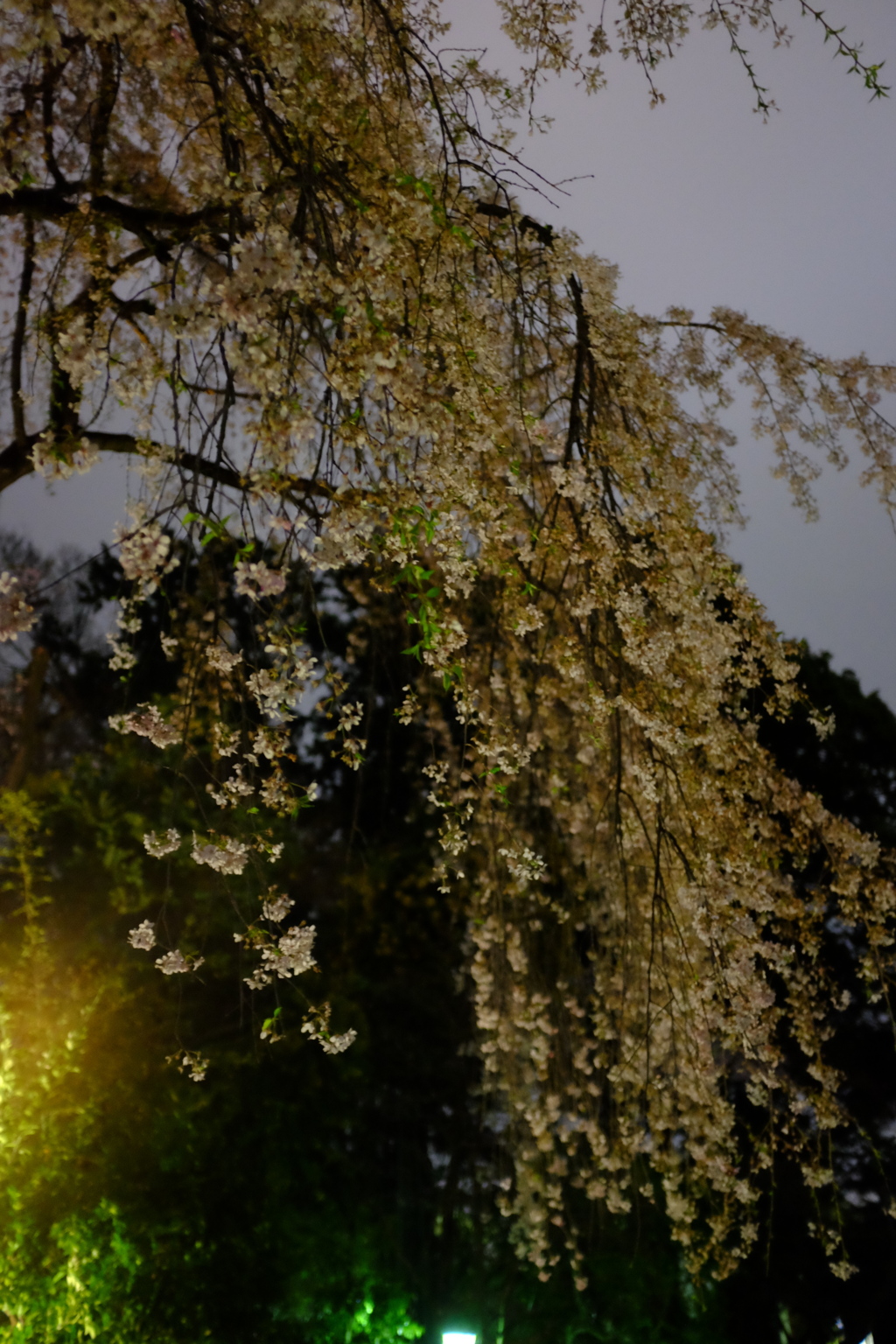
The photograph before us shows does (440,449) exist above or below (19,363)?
below

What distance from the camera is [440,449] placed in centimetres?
222

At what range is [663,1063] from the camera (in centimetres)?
422

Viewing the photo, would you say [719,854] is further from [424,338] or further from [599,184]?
[599,184]

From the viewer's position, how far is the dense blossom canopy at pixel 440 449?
1897 millimetres

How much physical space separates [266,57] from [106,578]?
30.2 feet

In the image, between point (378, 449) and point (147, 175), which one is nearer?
point (378, 449)

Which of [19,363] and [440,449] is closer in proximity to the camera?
[440,449]

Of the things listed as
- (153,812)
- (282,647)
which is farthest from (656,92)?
(153,812)

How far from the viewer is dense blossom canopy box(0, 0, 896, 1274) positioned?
190cm

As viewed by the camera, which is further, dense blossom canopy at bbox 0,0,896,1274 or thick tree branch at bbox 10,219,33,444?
thick tree branch at bbox 10,219,33,444

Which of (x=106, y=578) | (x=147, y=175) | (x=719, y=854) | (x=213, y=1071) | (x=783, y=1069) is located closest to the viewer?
(x=719, y=854)

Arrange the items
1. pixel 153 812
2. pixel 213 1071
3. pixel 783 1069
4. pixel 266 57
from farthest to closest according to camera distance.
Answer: pixel 783 1069 < pixel 153 812 < pixel 213 1071 < pixel 266 57

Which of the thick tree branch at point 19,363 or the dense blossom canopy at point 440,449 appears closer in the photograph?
the dense blossom canopy at point 440,449

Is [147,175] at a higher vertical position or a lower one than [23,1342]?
higher
